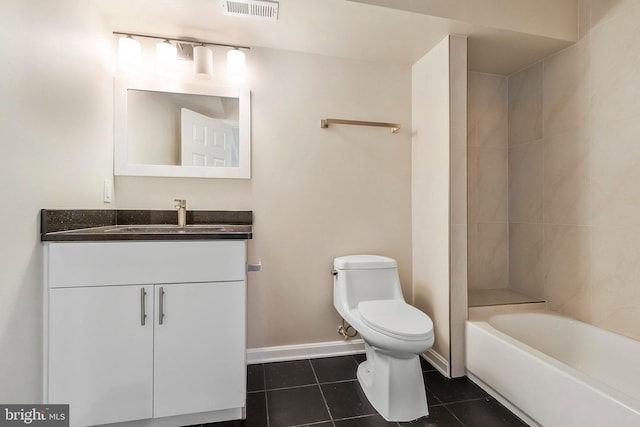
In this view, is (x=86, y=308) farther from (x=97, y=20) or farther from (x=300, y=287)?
(x=97, y=20)

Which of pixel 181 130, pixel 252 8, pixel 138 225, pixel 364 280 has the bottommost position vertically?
pixel 364 280

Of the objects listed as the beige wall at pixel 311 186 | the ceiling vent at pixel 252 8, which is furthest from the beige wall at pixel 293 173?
the ceiling vent at pixel 252 8

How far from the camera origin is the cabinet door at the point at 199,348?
1.25 meters

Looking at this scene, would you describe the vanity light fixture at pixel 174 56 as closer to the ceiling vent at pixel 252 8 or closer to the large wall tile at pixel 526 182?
the ceiling vent at pixel 252 8

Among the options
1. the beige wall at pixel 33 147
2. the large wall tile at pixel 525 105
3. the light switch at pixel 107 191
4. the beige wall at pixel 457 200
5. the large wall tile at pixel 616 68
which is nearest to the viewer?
the beige wall at pixel 33 147

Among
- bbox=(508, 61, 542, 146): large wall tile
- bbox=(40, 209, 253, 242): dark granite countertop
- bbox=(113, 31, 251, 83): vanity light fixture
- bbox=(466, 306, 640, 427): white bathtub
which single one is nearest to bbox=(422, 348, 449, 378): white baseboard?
bbox=(466, 306, 640, 427): white bathtub

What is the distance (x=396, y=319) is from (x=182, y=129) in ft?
5.39

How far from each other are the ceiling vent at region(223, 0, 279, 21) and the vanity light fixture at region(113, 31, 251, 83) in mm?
303

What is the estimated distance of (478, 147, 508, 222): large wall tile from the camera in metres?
2.23

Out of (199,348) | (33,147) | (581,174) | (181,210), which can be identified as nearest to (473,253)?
(581,174)

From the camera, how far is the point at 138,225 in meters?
1.76

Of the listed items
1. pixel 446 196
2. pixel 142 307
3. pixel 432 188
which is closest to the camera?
pixel 142 307

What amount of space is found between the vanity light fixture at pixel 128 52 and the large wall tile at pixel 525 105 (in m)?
2.54

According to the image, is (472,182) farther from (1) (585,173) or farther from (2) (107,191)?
(2) (107,191)
